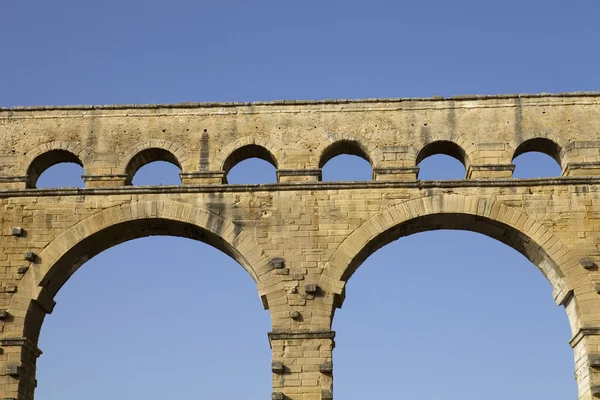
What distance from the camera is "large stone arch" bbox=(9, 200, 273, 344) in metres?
22.6

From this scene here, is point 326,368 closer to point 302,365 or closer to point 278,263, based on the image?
point 302,365

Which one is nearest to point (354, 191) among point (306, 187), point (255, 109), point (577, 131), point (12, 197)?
point (306, 187)

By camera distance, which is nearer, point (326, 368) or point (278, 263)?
point (326, 368)

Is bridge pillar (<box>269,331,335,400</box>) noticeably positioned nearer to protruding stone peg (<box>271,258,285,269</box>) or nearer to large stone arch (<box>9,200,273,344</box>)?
protruding stone peg (<box>271,258,285,269</box>)

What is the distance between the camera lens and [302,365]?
21.8 meters

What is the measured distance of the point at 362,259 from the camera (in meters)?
22.8

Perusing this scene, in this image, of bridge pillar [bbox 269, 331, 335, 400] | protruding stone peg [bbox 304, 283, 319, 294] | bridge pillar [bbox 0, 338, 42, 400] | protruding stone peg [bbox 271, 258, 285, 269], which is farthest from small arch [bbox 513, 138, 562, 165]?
bridge pillar [bbox 0, 338, 42, 400]

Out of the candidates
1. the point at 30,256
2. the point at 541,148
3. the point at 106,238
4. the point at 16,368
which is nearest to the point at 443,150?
the point at 541,148

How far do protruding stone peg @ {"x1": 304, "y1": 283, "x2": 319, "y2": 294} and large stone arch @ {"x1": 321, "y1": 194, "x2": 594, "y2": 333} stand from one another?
7.0 inches

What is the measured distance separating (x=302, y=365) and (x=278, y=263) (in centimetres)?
183

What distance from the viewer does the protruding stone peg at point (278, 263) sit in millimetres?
22422

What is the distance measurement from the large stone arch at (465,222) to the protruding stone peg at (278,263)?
738 millimetres

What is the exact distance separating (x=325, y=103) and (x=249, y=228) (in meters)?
2.77

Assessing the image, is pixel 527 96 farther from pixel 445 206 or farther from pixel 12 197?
pixel 12 197
